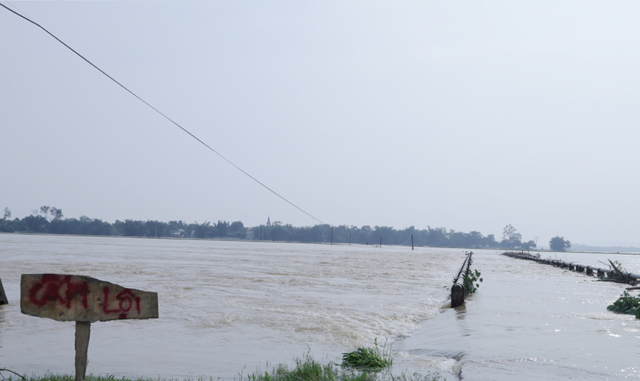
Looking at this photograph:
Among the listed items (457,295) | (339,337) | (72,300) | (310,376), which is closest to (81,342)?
(72,300)

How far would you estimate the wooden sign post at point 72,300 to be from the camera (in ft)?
15.8

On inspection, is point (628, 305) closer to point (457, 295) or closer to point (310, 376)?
point (457, 295)

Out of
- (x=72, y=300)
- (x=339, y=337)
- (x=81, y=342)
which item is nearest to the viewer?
(x=72, y=300)

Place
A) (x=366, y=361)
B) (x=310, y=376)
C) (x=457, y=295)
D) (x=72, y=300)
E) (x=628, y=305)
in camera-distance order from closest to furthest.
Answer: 1. (x=72, y=300)
2. (x=310, y=376)
3. (x=366, y=361)
4. (x=628, y=305)
5. (x=457, y=295)

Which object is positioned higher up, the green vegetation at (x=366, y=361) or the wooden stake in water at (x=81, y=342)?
the wooden stake in water at (x=81, y=342)

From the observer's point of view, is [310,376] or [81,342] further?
[310,376]

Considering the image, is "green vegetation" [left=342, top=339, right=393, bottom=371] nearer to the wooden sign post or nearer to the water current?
the water current

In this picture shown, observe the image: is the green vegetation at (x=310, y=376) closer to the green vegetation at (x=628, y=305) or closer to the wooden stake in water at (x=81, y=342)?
the wooden stake in water at (x=81, y=342)

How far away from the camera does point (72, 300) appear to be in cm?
482

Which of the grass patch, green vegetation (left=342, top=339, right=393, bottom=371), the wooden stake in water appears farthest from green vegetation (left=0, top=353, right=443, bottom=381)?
the wooden stake in water

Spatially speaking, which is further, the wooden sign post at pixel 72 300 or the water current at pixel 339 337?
the water current at pixel 339 337

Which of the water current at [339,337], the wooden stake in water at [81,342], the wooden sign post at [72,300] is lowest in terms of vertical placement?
the water current at [339,337]

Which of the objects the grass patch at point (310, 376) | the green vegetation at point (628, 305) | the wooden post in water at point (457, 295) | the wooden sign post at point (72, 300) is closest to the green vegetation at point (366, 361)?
the grass patch at point (310, 376)

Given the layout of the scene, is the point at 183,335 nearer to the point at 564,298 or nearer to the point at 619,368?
the point at 619,368
